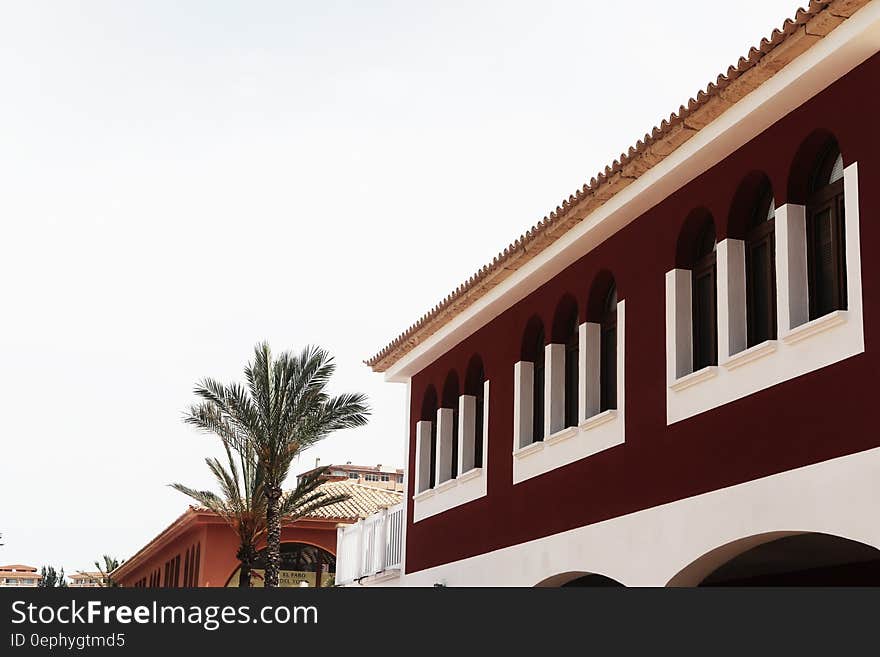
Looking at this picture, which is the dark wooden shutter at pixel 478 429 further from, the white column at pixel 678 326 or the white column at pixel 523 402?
the white column at pixel 678 326

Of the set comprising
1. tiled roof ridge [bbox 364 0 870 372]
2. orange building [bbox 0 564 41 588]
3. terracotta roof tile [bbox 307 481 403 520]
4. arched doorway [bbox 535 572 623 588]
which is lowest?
arched doorway [bbox 535 572 623 588]

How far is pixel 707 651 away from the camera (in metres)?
8.28

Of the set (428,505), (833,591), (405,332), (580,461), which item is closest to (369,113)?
(405,332)

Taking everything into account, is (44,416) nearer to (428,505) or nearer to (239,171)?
(239,171)

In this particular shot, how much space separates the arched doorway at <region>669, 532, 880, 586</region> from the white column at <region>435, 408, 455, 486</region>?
5.21 meters

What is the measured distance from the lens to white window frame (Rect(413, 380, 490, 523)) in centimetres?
1839

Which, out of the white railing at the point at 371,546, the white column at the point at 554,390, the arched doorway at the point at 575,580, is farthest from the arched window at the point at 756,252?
the white railing at the point at 371,546

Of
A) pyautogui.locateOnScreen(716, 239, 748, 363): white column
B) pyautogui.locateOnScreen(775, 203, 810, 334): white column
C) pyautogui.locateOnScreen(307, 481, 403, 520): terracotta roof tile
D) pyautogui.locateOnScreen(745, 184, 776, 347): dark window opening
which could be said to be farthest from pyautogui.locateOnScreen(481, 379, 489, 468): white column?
pyautogui.locateOnScreen(307, 481, 403, 520): terracotta roof tile

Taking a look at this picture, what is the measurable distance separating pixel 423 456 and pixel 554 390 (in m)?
5.31

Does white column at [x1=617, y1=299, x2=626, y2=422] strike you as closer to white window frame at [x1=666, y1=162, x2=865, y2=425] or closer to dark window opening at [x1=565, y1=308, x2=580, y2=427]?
white window frame at [x1=666, y1=162, x2=865, y2=425]

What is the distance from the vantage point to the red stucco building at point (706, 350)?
10.9 metres

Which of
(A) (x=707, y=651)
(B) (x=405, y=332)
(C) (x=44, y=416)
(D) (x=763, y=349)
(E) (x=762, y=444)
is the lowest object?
(A) (x=707, y=651)

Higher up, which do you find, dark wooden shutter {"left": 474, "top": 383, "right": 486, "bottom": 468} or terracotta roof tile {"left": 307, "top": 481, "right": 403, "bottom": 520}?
terracotta roof tile {"left": 307, "top": 481, "right": 403, "bottom": 520}

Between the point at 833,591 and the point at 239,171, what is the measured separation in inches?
827
